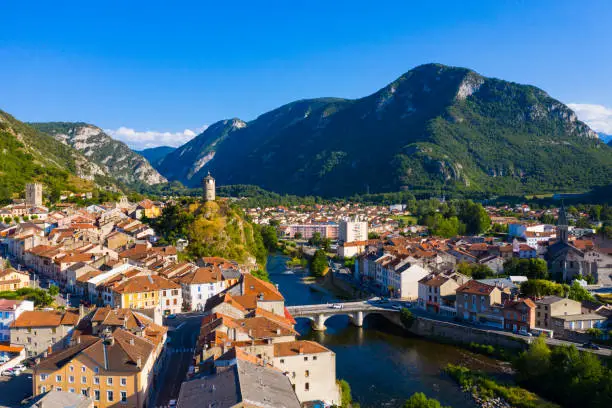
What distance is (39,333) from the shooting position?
36.4 m

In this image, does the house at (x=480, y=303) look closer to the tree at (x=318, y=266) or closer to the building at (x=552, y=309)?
the building at (x=552, y=309)

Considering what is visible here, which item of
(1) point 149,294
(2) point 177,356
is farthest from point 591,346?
(1) point 149,294

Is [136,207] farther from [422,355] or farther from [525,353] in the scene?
[525,353]

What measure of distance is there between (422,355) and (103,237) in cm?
4352

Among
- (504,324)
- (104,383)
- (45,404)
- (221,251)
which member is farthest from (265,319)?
(221,251)

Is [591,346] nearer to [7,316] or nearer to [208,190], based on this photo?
[7,316]

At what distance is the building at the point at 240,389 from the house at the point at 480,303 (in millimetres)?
28381

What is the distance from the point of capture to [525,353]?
3953 centimetres

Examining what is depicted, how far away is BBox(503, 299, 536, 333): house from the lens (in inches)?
1815

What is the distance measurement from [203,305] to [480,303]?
25.4 metres

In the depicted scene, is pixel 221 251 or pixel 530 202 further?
pixel 530 202

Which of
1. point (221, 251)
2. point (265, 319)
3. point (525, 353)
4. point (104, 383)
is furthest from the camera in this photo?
point (221, 251)

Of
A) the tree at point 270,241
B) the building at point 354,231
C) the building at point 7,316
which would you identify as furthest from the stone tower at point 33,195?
the building at point 354,231

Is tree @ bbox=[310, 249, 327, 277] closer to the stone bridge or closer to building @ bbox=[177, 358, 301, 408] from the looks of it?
the stone bridge
